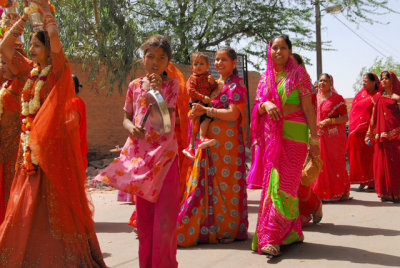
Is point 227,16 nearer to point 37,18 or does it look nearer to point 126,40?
point 126,40

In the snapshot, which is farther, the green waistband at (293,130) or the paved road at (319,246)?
the green waistband at (293,130)

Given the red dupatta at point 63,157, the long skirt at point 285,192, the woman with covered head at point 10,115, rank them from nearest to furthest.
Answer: the red dupatta at point 63,157 → the long skirt at point 285,192 → the woman with covered head at point 10,115

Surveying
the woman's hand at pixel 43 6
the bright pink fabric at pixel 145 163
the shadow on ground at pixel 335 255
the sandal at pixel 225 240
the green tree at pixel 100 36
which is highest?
the green tree at pixel 100 36

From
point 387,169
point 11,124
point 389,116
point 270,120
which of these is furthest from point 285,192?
point 389,116

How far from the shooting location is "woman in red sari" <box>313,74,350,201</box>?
25.6 ft

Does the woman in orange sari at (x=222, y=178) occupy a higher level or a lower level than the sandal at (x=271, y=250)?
higher

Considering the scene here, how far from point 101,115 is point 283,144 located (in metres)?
10.3

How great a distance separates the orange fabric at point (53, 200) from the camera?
11.2 feet

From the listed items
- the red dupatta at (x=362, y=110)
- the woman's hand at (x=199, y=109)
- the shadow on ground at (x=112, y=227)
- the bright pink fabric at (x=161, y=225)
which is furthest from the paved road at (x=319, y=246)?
the red dupatta at (x=362, y=110)

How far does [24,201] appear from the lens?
3.50 meters

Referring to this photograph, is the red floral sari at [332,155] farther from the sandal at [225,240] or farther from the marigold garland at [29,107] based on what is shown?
the marigold garland at [29,107]

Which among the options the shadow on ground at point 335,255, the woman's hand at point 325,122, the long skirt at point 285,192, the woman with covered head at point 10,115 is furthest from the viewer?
the woman's hand at point 325,122

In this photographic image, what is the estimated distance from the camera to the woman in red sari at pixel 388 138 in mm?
7809

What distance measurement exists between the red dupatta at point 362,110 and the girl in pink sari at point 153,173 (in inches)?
270
